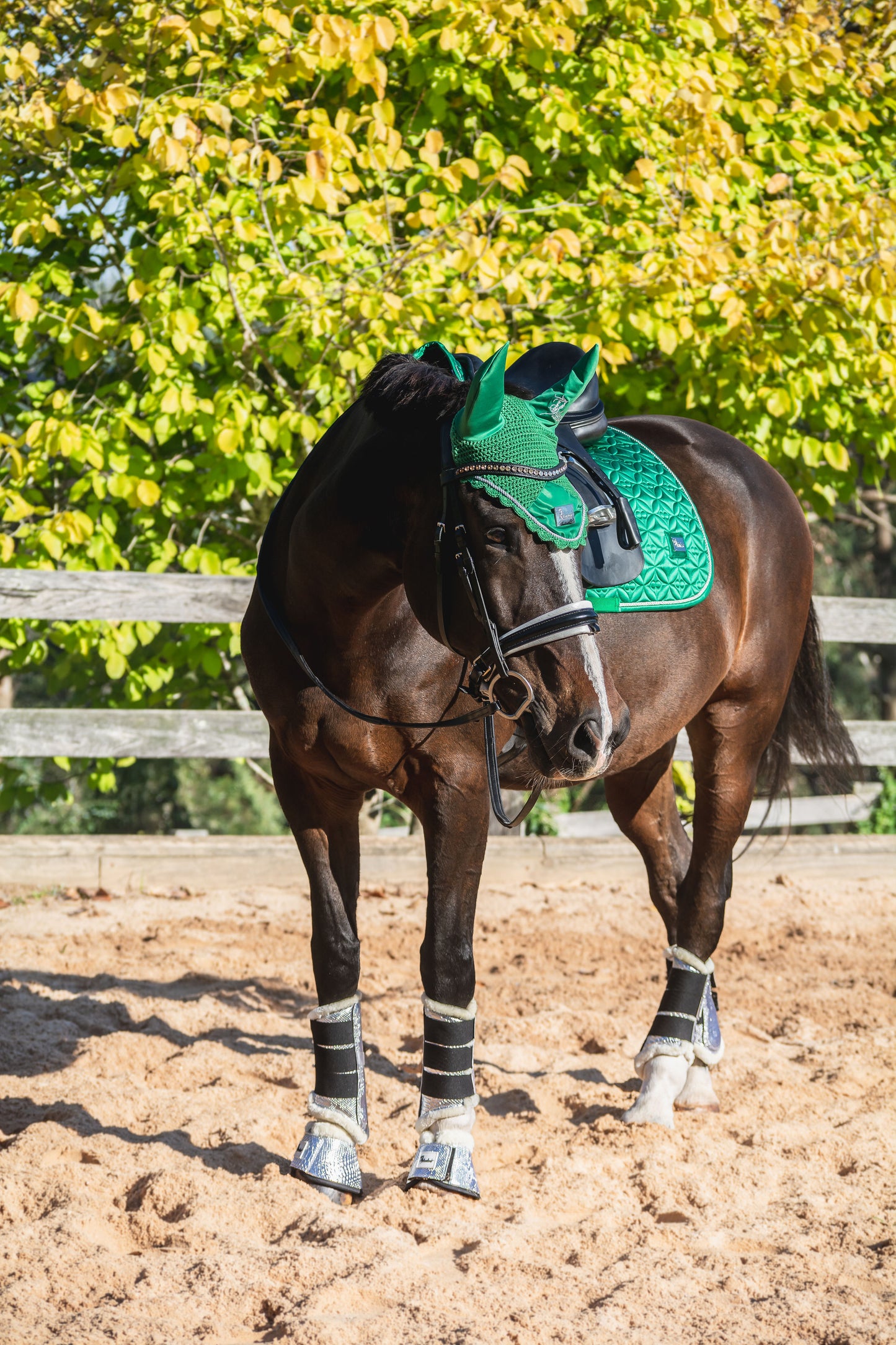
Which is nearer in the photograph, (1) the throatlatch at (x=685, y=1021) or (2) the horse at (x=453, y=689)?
→ (2) the horse at (x=453, y=689)

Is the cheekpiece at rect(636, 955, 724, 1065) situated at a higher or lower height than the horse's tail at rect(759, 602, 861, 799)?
lower

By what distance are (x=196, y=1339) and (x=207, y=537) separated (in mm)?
5027

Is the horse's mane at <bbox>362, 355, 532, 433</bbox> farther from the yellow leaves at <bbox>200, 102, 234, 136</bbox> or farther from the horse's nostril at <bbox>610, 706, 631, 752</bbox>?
the yellow leaves at <bbox>200, 102, 234, 136</bbox>

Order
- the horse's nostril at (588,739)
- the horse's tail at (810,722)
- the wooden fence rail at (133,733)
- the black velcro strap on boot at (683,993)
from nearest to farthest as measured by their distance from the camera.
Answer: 1. the horse's nostril at (588,739)
2. the black velcro strap on boot at (683,993)
3. the horse's tail at (810,722)
4. the wooden fence rail at (133,733)

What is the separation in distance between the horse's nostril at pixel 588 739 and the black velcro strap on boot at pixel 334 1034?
3.57 feet

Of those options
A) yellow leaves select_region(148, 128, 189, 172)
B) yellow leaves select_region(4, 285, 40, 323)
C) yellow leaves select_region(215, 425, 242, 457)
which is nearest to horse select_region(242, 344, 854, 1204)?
yellow leaves select_region(215, 425, 242, 457)

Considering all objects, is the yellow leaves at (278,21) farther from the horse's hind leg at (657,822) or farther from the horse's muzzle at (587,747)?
the horse's muzzle at (587,747)

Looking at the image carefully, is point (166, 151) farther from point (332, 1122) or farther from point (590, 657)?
point (332, 1122)

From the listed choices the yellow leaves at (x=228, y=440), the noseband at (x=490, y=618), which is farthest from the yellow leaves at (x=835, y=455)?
the noseband at (x=490, y=618)

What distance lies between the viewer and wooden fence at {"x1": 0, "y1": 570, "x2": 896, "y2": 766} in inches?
211

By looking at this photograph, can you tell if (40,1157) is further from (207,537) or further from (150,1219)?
(207,537)

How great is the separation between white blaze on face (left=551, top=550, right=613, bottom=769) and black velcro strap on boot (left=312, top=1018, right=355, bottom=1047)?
1075 mm

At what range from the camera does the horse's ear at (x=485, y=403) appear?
6.89 feet

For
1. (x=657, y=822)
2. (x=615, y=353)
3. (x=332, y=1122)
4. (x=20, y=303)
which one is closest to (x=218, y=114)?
(x=20, y=303)
